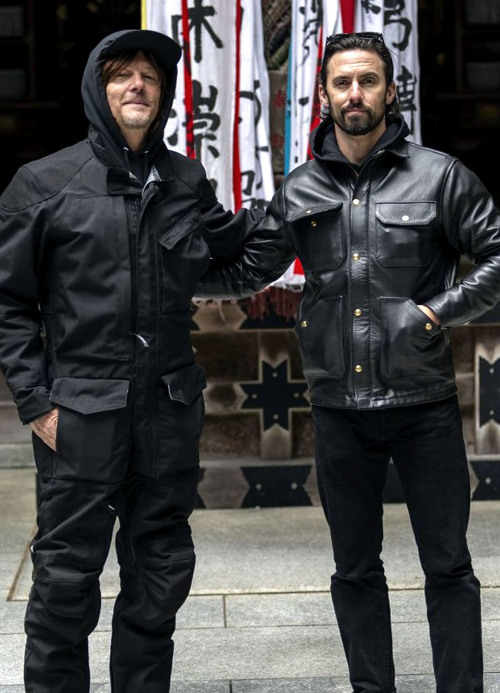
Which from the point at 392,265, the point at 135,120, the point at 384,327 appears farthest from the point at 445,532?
the point at 135,120

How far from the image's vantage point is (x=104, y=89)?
346cm

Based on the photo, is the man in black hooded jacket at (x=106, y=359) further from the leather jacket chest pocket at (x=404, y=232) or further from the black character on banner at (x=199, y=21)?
the black character on banner at (x=199, y=21)

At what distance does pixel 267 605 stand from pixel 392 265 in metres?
1.85

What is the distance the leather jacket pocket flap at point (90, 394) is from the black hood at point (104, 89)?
2.02ft

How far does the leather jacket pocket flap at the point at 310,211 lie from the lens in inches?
141

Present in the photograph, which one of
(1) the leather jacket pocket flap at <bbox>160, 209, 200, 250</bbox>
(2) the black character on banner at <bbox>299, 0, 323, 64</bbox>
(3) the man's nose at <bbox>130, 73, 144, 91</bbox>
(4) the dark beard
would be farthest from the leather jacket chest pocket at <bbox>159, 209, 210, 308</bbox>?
(2) the black character on banner at <bbox>299, 0, 323, 64</bbox>

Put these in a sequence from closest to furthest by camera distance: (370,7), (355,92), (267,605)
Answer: (355,92) < (267,605) < (370,7)

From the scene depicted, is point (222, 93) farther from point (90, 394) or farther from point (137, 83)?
point (90, 394)

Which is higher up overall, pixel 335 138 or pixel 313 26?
pixel 313 26

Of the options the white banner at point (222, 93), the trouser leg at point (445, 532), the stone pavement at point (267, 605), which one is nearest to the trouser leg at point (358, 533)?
the trouser leg at point (445, 532)

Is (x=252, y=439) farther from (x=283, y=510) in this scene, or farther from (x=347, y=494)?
(x=347, y=494)

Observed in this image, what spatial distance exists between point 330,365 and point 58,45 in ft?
15.6

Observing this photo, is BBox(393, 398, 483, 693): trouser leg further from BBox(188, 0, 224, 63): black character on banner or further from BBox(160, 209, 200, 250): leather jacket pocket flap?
BBox(188, 0, 224, 63): black character on banner

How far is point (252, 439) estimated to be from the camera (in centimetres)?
629
